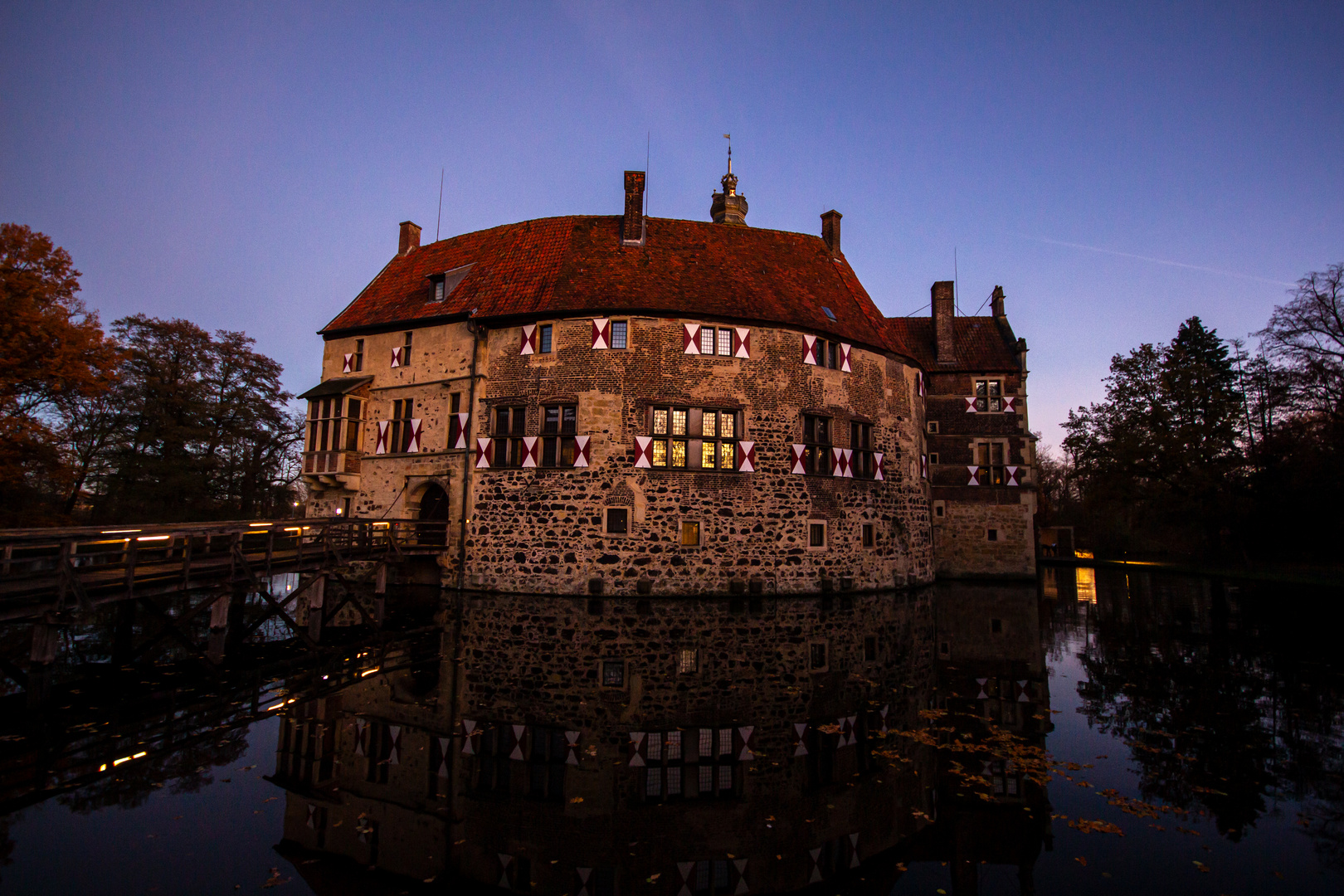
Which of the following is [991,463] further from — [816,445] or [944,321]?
[816,445]

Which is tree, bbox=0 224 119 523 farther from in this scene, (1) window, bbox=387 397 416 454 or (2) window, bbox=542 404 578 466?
(2) window, bbox=542 404 578 466

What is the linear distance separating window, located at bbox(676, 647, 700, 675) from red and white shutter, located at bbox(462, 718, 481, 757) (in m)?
3.11

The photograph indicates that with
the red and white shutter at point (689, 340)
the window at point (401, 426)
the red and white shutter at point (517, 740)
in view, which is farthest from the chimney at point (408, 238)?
the red and white shutter at point (517, 740)

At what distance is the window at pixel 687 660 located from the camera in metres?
9.06

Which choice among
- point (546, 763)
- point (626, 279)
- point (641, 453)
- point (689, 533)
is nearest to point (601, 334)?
point (626, 279)

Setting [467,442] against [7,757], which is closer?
[7,757]

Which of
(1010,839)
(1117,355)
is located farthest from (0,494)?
(1117,355)

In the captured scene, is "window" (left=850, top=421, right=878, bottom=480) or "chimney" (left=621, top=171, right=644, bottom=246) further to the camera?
"chimney" (left=621, top=171, right=644, bottom=246)

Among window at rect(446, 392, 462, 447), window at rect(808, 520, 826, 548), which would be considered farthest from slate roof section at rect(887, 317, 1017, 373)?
window at rect(446, 392, 462, 447)

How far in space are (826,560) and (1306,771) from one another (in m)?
12.0

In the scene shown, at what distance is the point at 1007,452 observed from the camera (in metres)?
23.2

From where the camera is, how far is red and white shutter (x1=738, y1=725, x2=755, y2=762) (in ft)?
19.5

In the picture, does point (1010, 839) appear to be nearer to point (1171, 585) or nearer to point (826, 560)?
point (826, 560)

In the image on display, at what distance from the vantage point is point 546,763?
19.0 feet
